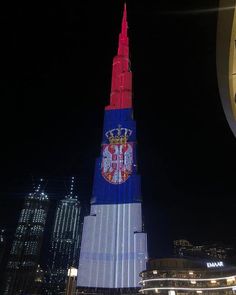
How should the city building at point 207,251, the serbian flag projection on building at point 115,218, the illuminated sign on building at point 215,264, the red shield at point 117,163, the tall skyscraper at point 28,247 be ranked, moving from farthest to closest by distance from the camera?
the city building at point 207,251, the tall skyscraper at point 28,247, the illuminated sign on building at point 215,264, the red shield at point 117,163, the serbian flag projection on building at point 115,218

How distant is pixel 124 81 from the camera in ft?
224

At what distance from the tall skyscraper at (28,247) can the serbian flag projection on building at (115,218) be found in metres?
56.4

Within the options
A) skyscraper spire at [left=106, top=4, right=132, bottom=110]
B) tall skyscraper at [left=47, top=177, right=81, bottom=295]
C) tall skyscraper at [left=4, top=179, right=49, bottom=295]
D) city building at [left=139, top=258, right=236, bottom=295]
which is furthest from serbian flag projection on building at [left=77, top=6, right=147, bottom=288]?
tall skyscraper at [left=47, top=177, right=81, bottom=295]

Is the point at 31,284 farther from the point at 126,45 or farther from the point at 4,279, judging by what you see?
the point at 126,45

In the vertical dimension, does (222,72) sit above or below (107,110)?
below

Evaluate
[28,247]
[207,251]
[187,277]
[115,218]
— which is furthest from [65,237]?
[115,218]

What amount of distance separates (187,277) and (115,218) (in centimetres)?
Result: 2614

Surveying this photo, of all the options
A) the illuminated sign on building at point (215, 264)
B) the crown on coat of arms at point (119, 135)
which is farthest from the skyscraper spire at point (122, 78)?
the illuminated sign on building at point (215, 264)

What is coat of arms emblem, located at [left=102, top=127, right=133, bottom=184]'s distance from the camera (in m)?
59.8

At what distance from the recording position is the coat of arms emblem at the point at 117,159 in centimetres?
5978

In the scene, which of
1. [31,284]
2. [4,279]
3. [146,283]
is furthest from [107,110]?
[4,279]

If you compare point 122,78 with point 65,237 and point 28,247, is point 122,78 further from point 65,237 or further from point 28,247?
point 65,237

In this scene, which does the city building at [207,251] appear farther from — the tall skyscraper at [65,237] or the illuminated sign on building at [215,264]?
the illuminated sign on building at [215,264]

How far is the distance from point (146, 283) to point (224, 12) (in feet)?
246
